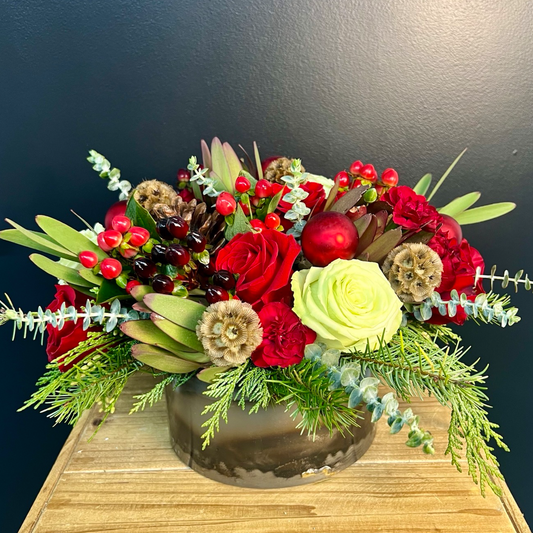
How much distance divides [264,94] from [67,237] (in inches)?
21.2

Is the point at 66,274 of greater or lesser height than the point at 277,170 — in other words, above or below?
below

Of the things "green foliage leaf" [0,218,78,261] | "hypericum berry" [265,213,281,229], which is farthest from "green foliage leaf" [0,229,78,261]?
"hypericum berry" [265,213,281,229]

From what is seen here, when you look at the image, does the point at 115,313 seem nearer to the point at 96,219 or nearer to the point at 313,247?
the point at 313,247

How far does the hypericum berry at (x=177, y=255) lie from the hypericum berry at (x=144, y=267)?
26 mm

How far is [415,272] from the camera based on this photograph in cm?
45

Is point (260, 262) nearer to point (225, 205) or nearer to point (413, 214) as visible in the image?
point (225, 205)

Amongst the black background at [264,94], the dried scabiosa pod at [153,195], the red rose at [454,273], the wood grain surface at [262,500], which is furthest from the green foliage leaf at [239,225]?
the black background at [264,94]

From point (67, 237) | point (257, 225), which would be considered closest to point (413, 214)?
point (257, 225)

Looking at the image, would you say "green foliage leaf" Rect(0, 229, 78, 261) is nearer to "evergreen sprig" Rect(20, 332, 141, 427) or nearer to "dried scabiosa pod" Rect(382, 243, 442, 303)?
"evergreen sprig" Rect(20, 332, 141, 427)

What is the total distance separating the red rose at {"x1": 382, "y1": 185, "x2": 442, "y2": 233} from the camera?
484mm

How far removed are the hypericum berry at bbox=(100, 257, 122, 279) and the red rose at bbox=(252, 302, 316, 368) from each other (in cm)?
15

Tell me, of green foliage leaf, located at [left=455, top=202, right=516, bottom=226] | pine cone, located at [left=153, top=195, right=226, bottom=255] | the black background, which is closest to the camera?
pine cone, located at [left=153, top=195, right=226, bottom=255]

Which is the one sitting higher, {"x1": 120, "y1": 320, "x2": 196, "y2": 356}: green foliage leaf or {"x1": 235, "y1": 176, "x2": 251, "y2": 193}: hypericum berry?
{"x1": 235, "y1": 176, "x2": 251, "y2": 193}: hypericum berry

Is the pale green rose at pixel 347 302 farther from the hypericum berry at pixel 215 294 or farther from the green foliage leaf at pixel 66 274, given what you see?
the green foliage leaf at pixel 66 274
